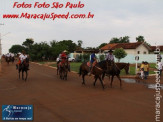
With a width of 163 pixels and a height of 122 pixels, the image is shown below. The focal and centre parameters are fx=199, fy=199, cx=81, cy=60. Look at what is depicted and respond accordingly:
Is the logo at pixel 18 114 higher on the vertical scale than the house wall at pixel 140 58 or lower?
lower

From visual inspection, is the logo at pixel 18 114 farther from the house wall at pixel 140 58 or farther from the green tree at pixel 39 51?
the green tree at pixel 39 51

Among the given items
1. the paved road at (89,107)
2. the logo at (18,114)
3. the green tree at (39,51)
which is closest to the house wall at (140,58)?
the green tree at (39,51)

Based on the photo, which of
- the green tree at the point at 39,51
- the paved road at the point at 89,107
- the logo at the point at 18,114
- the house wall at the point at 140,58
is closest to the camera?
the logo at the point at 18,114

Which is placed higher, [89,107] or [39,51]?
[39,51]

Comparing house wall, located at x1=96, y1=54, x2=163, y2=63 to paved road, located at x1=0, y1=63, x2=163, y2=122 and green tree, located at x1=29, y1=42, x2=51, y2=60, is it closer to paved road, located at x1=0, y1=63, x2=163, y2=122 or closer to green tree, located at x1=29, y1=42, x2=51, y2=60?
green tree, located at x1=29, y1=42, x2=51, y2=60

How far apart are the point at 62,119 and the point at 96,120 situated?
1.06m

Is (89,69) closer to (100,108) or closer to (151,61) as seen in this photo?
(100,108)

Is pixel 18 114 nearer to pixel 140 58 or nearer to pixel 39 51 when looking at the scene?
pixel 140 58

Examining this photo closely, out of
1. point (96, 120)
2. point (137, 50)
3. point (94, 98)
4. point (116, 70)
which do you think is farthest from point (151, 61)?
point (96, 120)

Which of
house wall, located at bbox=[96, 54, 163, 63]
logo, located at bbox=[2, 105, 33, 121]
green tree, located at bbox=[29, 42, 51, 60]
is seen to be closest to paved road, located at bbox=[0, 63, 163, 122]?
logo, located at bbox=[2, 105, 33, 121]

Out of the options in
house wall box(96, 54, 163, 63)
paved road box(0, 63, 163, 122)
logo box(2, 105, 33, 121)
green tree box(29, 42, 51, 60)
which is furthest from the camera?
green tree box(29, 42, 51, 60)

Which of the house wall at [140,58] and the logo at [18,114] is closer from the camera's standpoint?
the logo at [18,114]

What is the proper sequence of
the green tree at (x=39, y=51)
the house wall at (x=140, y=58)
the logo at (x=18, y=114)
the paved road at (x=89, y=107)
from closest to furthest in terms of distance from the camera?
1. the logo at (x=18, y=114)
2. the paved road at (x=89, y=107)
3. the house wall at (x=140, y=58)
4. the green tree at (x=39, y=51)

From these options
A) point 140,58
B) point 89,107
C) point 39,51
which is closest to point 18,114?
point 89,107
